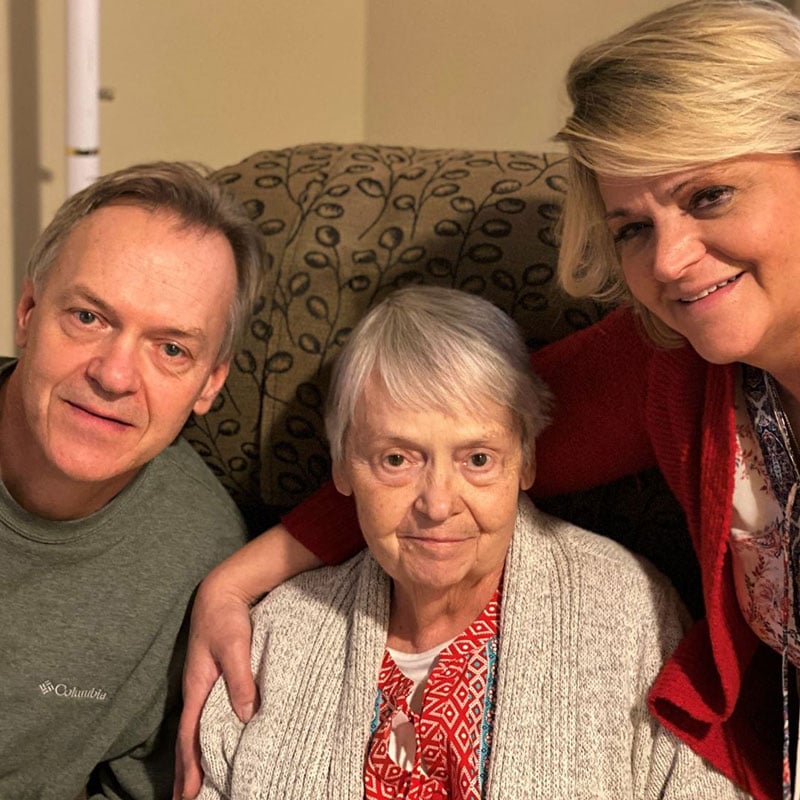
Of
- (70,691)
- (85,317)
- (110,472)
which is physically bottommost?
(70,691)

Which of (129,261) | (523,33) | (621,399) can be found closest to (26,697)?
(129,261)

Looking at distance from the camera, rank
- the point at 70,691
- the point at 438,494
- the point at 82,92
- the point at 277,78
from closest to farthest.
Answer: the point at 438,494, the point at 70,691, the point at 82,92, the point at 277,78

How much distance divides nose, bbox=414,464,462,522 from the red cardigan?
0.76 ft

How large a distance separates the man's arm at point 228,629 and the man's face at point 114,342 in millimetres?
222

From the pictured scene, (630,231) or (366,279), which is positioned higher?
(630,231)

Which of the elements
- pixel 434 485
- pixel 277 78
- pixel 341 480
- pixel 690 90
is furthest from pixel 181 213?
pixel 277 78

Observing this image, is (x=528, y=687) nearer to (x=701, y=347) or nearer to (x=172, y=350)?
(x=701, y=347)

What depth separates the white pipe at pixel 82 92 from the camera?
2104 mm

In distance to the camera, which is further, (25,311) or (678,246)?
(25,311)

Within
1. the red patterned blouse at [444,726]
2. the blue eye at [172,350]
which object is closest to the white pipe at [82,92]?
the blue eye at [172,350]

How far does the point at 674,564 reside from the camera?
1.75 metres

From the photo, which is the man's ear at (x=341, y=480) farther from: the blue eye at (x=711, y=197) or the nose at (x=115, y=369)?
the blue eye at (x=711, y=197)

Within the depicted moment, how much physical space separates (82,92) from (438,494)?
121cm

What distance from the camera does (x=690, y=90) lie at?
1.19 m
